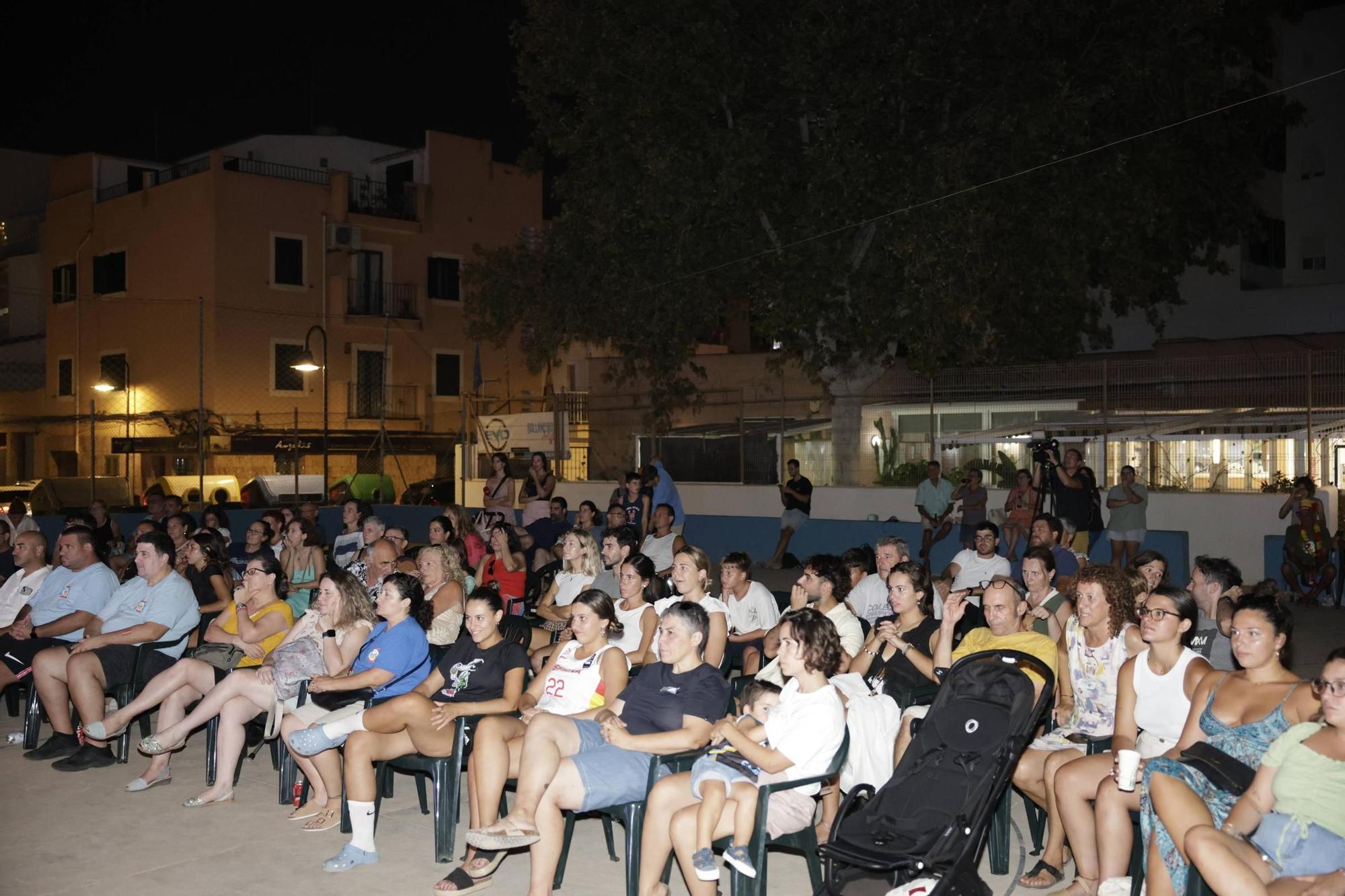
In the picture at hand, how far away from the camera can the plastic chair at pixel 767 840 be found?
421cm

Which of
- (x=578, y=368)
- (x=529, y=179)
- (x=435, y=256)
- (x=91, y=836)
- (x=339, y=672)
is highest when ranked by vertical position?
(x=529, y=179)

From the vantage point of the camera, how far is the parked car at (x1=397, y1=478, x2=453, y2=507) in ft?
85.1

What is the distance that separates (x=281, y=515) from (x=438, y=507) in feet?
28.6

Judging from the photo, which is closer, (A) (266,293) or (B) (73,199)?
(A) (266,293)

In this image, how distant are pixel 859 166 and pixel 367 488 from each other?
13324 mm

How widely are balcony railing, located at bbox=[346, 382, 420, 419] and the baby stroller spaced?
27.4 metres

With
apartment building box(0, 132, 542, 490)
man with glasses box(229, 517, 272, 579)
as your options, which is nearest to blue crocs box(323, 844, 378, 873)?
man with glasses box(229, 517, 272, 579)

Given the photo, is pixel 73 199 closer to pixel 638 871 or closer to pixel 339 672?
pixel 339 672

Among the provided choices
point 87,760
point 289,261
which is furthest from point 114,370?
point 87,760

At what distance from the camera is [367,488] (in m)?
25.0

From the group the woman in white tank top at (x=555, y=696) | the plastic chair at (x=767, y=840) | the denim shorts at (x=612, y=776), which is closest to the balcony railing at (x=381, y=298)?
the woman in white tank top at (x=555, y=696)

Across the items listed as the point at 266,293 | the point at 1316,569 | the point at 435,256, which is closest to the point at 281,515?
the point at 1316,569

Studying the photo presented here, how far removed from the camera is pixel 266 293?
29.8 metres

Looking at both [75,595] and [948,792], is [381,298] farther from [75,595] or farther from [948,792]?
[948,792]
